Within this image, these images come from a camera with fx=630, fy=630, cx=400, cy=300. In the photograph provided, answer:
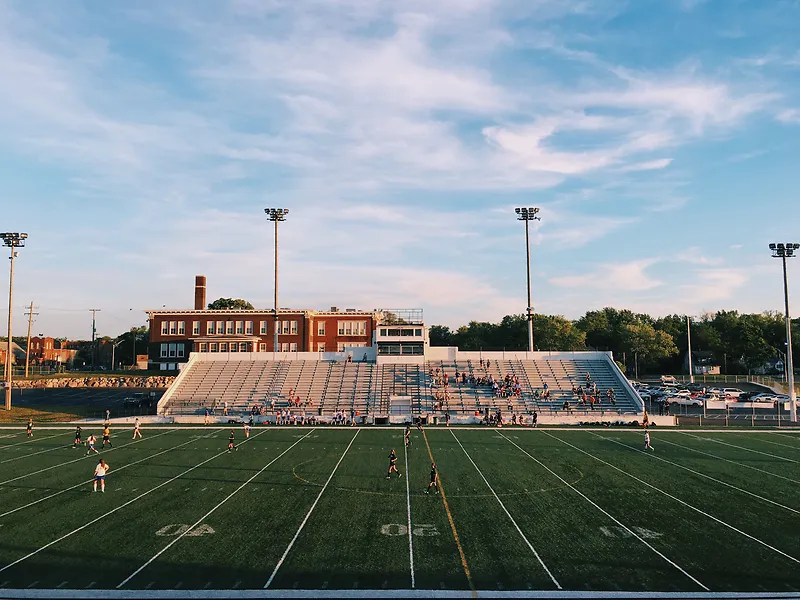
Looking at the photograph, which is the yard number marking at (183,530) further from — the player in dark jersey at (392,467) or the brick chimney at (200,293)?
the brick chimney at (200,293)

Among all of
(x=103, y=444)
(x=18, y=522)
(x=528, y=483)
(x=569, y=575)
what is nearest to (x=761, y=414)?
A: (x=528, y=483)

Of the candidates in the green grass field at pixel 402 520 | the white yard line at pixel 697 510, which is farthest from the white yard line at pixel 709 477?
the white yard line at pixel 697 510

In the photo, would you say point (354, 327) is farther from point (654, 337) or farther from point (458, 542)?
point (458, 542)

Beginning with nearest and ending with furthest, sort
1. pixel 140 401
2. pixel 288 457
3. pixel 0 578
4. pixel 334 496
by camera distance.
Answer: pixel 0 578, pixel 334 496, pixel 288 457, pixel 140 401

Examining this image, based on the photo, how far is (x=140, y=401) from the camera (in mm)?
60438

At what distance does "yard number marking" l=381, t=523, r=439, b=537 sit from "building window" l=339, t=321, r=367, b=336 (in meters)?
61.3

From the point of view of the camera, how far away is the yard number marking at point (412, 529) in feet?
60.7

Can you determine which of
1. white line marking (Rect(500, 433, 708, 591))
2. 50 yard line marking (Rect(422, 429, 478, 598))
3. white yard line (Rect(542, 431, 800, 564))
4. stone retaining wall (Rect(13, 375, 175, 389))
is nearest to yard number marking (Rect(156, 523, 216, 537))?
50 yard line marking (Rect(422, 429, 478, 598))

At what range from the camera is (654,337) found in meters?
96.0

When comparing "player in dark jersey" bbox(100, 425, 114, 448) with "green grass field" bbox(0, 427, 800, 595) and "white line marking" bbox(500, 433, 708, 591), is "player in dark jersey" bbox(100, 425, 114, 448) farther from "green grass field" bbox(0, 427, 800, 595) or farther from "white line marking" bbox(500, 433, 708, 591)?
"white line marking" bbox(500, 433, 708, 591)

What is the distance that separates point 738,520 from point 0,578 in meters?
20.8

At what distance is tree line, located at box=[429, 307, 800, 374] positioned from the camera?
95.5 meters

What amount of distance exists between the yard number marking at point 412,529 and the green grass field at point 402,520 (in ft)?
0.20

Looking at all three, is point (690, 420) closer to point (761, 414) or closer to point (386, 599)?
point (761, 414)
